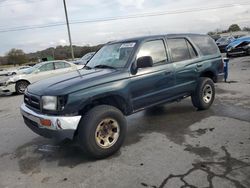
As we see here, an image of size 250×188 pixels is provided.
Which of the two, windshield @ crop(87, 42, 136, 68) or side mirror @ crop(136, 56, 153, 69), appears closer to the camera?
side mirror @ crop(136, 56, 153, 69)

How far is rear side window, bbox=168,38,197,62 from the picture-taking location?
5.82 m

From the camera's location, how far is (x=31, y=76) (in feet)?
43.7

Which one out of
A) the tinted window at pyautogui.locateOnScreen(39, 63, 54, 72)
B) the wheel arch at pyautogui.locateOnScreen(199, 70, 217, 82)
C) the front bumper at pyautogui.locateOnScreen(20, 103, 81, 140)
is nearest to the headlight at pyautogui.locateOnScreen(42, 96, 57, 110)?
the front bumper at pyautogui.locateOnScreen(20, 103, 81, 140)

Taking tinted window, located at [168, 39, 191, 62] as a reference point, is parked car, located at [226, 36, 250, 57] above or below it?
below

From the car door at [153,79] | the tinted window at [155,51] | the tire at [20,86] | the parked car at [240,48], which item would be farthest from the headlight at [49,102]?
the parked car at [240,48]

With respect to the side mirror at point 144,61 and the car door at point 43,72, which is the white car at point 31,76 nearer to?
the car door at point 43,72

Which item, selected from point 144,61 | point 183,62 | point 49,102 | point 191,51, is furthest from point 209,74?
point 49,102

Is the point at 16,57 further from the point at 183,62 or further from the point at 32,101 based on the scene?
the point at 32,101

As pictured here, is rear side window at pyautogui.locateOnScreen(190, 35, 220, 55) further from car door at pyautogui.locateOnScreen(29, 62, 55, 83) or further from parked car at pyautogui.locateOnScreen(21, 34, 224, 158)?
car door at pyautogui.locateOnScreen(29, 62, 55, 83)

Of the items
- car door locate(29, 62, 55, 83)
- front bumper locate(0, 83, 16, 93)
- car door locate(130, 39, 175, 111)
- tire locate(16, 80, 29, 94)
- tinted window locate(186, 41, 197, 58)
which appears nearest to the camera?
car door locate(130, 39, 175, 111)

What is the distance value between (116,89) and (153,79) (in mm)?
930

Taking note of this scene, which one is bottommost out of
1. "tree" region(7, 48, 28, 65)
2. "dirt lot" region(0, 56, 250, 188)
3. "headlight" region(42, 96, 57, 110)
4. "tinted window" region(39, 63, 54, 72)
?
"dirt lot" region(0, 56, 250, 188)

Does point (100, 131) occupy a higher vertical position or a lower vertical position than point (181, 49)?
lower

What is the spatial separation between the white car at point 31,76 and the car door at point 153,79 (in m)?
8.82
